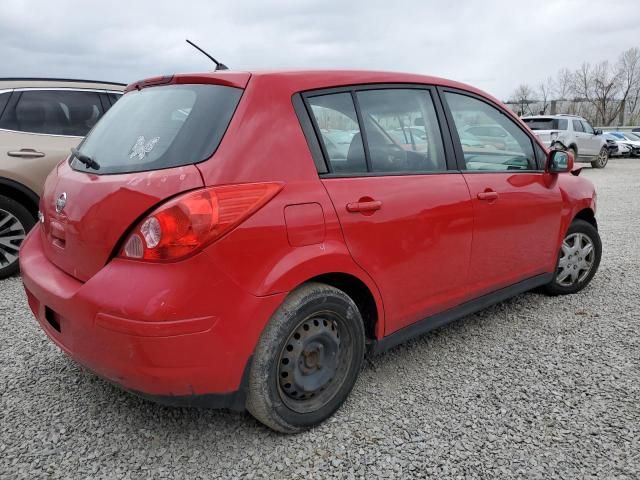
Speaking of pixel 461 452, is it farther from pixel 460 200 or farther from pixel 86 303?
pixel 86 303

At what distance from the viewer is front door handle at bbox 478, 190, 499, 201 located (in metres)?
2.99

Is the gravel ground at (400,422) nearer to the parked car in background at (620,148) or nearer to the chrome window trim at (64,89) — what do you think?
the chrome window trim at (64,89)

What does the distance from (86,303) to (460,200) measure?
199cm

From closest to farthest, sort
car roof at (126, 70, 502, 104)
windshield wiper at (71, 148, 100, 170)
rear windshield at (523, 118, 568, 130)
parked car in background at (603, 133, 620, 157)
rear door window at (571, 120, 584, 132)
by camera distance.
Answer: car roof at (126, 70, 502, 104) < windshield wiper at (71, 148, 100, 170) < rear windshield at (523, 118, 568, 130) < rear door window at (571, 120, 584, 132) < parked car in background at (603, 133, 620, 157)

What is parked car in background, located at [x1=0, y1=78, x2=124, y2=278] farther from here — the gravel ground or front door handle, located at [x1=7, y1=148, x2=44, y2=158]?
the gravel ground

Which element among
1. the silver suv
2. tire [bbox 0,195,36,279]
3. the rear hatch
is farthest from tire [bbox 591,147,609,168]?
the rear hatch

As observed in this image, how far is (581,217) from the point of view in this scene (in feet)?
13.6

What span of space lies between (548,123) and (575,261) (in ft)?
46.7

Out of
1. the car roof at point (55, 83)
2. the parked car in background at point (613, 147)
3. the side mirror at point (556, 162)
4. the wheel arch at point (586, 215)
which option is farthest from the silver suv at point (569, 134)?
the car roof at point (55, 83)

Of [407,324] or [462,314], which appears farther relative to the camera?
[462,314]

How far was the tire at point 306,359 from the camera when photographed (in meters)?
2.13

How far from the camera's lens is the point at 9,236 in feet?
14.8

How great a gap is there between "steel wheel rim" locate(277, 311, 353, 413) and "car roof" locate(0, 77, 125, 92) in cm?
413

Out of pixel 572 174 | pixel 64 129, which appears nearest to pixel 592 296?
pixel 572 174
